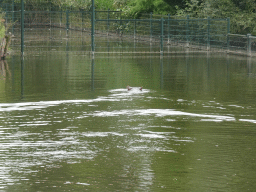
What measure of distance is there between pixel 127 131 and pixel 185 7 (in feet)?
111

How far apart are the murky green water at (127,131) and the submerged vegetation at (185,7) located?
14.6 meters

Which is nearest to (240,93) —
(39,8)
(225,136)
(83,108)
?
(83,108)

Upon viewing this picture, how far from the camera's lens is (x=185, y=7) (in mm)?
44812

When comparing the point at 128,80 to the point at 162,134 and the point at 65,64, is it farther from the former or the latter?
the point at 162,134

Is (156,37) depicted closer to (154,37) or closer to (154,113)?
(154,37)

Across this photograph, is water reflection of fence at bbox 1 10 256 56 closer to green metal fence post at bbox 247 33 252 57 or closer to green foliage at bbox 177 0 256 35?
green metal fence post at bbox 247 33 252 57

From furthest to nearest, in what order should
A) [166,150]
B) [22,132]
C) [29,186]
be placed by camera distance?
[22,132] < [166,150] < [29,186]

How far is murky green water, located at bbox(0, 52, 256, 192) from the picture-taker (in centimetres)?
861

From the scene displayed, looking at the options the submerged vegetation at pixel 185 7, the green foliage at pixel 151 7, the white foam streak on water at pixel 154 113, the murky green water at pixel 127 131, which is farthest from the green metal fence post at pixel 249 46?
the white foam streak on water at pixel 154 113

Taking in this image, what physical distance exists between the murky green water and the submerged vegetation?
14610mm

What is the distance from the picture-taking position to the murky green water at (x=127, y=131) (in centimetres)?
861

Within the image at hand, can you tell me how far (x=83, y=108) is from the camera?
14797mm

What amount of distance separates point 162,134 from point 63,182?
12.1ft

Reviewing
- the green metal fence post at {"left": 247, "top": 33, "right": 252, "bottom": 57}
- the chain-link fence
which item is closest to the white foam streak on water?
the chain-link fence
